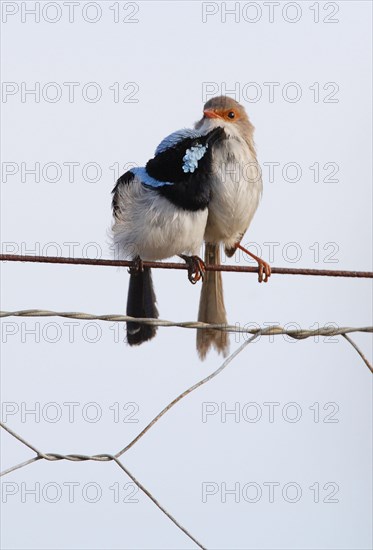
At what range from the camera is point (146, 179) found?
6254mm

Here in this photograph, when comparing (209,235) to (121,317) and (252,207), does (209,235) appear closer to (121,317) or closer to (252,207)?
(252,207)

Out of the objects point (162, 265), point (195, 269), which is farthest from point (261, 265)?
point (162, 265)

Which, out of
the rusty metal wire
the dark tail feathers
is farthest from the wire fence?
the dark tail feathers

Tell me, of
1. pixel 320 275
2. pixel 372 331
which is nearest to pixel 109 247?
pixel 320 275

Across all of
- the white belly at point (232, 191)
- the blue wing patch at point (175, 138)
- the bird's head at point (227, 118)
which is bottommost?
the white belly at point (232, 191)

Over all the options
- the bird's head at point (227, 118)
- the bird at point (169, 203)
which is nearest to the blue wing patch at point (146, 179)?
the bird at point (169, 203)

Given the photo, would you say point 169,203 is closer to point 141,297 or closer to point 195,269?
point 195,269

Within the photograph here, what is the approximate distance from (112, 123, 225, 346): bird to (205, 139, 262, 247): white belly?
0.10 meters

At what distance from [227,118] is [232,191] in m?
0.66

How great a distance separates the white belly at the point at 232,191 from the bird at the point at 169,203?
3.8 inches

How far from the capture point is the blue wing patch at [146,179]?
6156 mm

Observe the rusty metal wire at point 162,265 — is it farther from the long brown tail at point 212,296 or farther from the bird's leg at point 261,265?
the long brown tail at point 212,296

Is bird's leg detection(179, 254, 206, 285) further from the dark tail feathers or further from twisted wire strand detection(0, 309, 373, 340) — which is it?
twisted wire strand detection(0, 309, 373, 340)

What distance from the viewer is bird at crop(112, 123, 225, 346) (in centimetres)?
606
